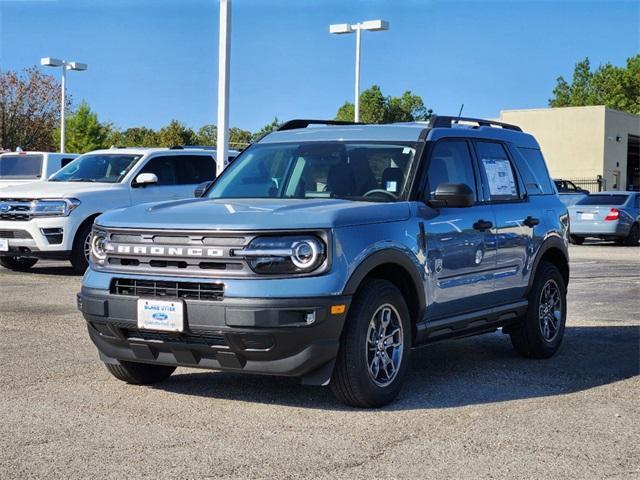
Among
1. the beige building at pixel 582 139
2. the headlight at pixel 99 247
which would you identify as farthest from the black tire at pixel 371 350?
the beige building at pixel 582 139

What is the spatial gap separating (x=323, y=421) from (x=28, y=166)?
47.9 ft

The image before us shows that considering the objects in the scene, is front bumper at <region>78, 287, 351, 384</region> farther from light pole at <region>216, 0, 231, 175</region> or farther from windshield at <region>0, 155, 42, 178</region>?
windshield at <region>0, 155, 42, 178</region>

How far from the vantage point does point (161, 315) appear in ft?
19.7

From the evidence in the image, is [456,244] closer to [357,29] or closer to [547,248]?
[547,248]

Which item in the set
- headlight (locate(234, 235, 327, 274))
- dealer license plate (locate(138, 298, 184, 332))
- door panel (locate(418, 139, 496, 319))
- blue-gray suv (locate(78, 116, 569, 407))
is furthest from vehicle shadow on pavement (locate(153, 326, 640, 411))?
headlight (locate(234, 235, 327, 274))

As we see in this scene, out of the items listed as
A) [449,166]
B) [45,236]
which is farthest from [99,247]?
[45,236]

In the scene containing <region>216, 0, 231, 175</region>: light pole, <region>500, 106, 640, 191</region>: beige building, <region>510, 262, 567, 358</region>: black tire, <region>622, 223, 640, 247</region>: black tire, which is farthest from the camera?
<region>500, 106, 640, 191</region>: beige building

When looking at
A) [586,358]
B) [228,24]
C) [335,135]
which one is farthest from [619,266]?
[335,135]

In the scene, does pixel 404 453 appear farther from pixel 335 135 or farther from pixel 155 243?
pixel 335 135

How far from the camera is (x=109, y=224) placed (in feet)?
21.3

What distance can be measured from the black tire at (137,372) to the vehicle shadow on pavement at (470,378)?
0.27ft

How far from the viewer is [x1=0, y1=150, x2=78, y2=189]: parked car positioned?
18797mm

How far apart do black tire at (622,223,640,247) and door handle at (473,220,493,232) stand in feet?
64.1

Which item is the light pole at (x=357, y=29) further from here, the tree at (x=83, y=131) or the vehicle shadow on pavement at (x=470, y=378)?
the tree at (x=83, y=131)
